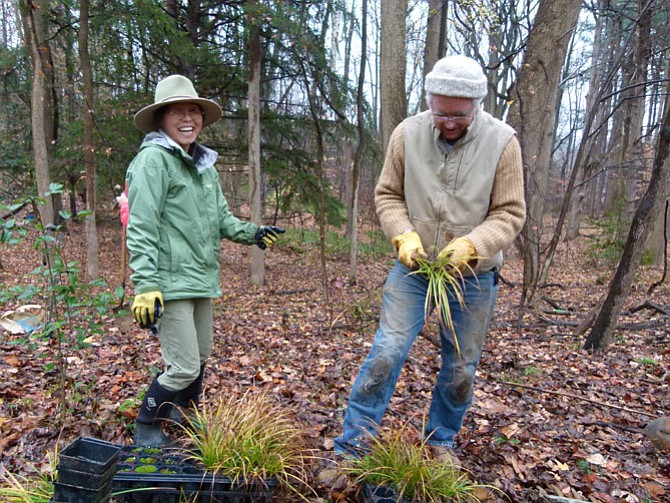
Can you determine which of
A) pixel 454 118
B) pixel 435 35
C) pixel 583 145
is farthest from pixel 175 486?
pixel 435 35

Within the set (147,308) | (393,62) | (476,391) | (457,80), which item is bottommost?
(476,391)

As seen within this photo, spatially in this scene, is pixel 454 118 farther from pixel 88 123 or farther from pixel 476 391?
pixel 88 123

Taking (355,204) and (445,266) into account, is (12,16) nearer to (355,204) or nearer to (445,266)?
(355,204)

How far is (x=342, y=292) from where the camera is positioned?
33.5 ft

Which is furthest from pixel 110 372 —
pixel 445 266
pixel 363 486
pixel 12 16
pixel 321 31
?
pixel 12 16

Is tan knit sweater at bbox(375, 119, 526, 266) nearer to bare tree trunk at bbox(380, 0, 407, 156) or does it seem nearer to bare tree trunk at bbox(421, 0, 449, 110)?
bare tree trunk at bbox(380, 0, 407, 156)

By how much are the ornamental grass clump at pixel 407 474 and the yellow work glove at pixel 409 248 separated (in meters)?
0.87

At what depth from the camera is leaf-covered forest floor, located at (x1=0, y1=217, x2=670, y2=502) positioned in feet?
9.63

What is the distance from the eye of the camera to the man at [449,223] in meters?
2.47

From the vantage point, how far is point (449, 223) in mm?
2611

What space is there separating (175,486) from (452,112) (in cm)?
222

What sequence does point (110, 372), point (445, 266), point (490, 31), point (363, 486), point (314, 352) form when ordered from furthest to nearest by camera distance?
point (490, 31)
point (314, 352)
point (110, 372)
point (445, 266)
point (363, 486)

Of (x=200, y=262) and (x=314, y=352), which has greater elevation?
(x=200, y=262)

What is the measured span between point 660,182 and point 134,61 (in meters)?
9.58
